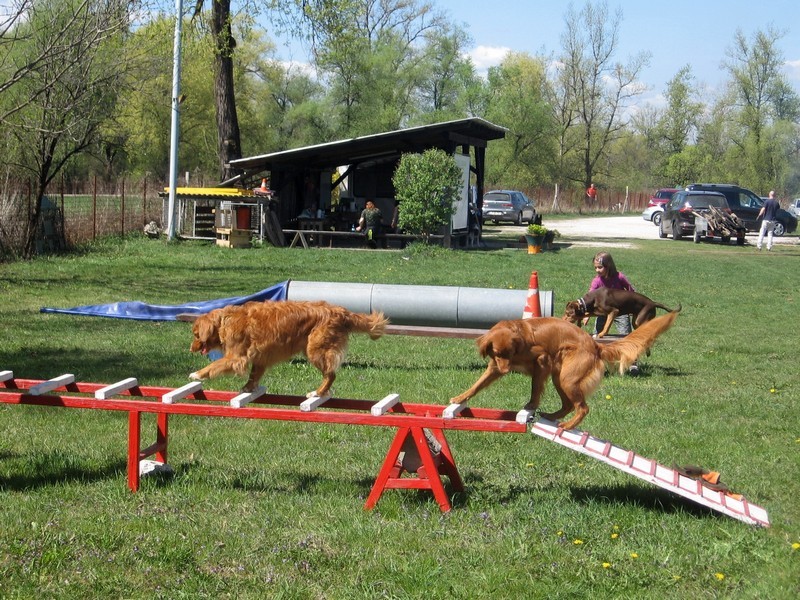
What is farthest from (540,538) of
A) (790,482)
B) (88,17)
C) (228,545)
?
(88,17)

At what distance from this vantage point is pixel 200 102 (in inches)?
2137

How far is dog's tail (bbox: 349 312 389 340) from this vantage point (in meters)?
6.77

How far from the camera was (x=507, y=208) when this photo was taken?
45.2 m

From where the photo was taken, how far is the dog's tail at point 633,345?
19.9 ft

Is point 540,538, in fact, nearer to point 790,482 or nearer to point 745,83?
point 790,482

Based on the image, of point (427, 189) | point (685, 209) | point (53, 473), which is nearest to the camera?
point (53, 473)

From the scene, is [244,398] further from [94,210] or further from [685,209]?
[685,209]

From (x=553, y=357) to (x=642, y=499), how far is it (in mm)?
1129

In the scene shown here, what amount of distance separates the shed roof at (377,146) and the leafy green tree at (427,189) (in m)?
1.07

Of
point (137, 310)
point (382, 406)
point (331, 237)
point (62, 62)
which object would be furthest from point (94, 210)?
point (382, 406)

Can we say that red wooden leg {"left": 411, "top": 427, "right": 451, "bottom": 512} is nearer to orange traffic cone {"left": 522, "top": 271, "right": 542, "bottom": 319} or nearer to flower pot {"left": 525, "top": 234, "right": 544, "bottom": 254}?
orange traffic cone {"left": 522, "top": 271, "right": 542, "bottom": 319}

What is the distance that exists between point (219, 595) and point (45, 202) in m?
20.4

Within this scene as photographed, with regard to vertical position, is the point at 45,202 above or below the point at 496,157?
below

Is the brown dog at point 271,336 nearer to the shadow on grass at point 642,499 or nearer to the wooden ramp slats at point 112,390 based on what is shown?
the wooden ramp slats at point 112,390
